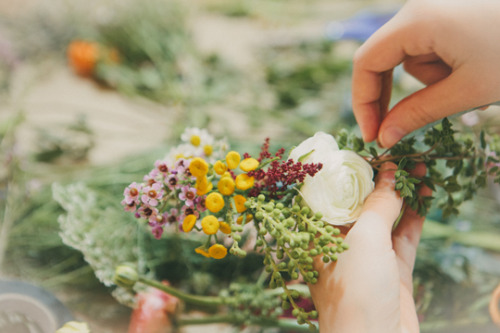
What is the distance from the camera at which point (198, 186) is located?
0.45 metres

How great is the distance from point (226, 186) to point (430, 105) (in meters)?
0.30

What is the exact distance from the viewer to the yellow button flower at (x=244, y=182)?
0.44 m

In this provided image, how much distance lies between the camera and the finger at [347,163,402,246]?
0.46 m

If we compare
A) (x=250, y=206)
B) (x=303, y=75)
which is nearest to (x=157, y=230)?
(x=250, y=206)

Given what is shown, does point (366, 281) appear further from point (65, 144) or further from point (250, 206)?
point (65, 144)

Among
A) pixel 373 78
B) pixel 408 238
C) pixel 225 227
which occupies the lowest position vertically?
pixel 408 238

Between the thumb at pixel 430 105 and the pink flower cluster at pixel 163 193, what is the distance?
0.96 feet

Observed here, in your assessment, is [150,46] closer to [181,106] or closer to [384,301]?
[181,106]

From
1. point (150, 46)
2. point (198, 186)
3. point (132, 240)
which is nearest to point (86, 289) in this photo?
point (132, 240)

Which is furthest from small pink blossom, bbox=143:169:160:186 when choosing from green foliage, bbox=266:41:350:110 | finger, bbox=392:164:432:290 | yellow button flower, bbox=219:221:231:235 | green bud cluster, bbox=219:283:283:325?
green foliage, bbox=266:41:350:110

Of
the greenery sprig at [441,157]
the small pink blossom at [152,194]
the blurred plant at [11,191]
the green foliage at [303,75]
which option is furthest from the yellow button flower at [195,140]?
the green foliage at [303,75]

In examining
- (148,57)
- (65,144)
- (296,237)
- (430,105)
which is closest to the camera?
(296,237)

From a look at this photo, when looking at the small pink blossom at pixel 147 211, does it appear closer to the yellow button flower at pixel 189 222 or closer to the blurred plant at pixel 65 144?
the yellow button flower at pixel 189 222

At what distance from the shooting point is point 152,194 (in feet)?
1.54
